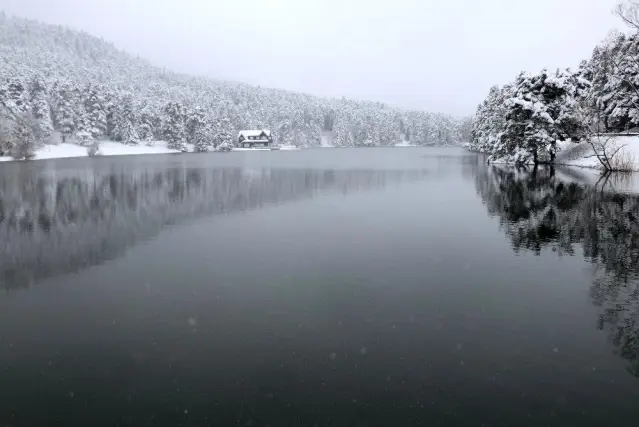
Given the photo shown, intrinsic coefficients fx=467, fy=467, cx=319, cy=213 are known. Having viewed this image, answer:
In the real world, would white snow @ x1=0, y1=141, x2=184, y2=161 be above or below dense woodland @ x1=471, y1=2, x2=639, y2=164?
below

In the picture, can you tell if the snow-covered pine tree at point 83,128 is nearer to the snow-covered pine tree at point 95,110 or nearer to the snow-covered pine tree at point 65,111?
the snow-covered pine tree at point 95,110

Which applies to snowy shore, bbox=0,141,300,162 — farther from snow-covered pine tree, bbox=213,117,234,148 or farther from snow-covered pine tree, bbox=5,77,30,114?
snow-covered pine tree, bbox=5,77,30,114

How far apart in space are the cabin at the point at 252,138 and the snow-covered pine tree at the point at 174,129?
33.4 metres

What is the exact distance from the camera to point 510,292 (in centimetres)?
1443

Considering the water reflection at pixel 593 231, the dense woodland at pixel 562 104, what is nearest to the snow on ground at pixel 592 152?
the dense woodland at pixel 562 104

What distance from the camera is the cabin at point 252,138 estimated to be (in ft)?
534

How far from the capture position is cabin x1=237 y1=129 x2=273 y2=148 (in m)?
163

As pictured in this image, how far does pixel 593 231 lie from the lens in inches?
901

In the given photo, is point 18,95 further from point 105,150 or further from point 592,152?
point 592,152

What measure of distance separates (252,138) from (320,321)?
514 ft

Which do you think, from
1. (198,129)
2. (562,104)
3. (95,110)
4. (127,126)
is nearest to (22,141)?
(95,110)

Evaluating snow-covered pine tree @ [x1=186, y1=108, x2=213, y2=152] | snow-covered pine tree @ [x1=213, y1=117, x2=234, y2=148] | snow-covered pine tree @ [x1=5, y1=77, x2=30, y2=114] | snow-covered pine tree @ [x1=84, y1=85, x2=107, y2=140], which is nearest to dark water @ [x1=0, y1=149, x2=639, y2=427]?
snow-covered pine tree @ [x1=5, y1=77, x2=30, y2=114]

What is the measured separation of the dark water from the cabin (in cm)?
13807

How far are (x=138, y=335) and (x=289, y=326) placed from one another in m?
3.70
